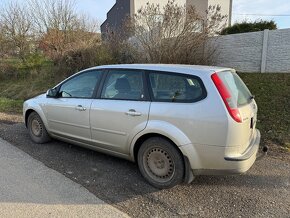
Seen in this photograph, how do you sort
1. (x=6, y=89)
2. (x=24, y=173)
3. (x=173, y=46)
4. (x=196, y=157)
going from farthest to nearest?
1. (x=6, y=89)
2. (x=173, y=46)
3. (x=24, y=173)
4. (x=196, y=157)

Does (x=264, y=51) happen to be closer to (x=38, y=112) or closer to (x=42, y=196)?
(x=38, y=112)

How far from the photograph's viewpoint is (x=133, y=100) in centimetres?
378

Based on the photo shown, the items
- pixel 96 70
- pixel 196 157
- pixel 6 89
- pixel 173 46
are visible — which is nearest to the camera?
pixel 196 157

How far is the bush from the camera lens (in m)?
11.7

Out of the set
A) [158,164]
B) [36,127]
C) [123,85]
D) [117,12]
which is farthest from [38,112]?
[117,12]

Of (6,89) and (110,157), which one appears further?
(6,89)

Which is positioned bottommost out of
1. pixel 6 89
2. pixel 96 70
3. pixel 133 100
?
pixel 6 89

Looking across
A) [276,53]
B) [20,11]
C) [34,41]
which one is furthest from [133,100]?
[20,11]

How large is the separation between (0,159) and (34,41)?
1429cm

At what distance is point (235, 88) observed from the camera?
139 inches

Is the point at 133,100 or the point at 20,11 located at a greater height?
the point at 20,11

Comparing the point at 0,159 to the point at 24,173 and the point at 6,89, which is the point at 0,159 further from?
the point at 6,89

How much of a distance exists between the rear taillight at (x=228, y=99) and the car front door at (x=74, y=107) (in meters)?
1.90

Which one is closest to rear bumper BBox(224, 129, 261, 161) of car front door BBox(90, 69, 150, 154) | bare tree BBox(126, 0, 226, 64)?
car front door BBox(90, 69, 150, 154)
